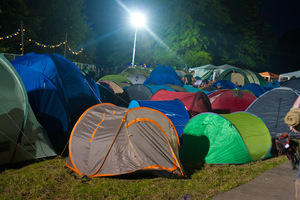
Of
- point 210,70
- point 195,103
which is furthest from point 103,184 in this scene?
point 210,70

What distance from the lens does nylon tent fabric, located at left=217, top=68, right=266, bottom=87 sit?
92.3 ft

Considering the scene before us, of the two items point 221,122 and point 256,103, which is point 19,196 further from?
point 256,103

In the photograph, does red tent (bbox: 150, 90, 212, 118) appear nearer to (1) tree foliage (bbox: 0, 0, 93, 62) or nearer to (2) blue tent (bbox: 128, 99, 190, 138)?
(2) blue tent (bbox: 128, 99, 190, 138)

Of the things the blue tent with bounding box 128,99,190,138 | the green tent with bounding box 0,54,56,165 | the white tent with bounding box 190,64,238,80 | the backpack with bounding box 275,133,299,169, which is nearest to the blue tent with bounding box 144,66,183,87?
the blue tent with bounding box 128,99,190,138

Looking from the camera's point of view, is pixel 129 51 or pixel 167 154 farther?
pixel 129 51

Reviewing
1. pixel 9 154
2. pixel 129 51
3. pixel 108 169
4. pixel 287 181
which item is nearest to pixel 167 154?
pixel 108 169

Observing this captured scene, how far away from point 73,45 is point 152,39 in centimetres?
1109

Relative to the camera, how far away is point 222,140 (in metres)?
6.79

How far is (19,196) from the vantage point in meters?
4.62

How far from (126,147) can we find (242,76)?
1022 inches

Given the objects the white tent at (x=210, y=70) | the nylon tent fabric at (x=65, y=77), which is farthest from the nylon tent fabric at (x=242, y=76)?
the nylon tent fabric at (x=65, y=77)

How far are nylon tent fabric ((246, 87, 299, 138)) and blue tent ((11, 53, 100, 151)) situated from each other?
540 cm

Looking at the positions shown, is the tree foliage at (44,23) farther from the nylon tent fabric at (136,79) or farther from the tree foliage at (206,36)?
the tree foliage at (206,36)

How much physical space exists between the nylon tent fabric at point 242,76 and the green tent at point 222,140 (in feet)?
72.2
